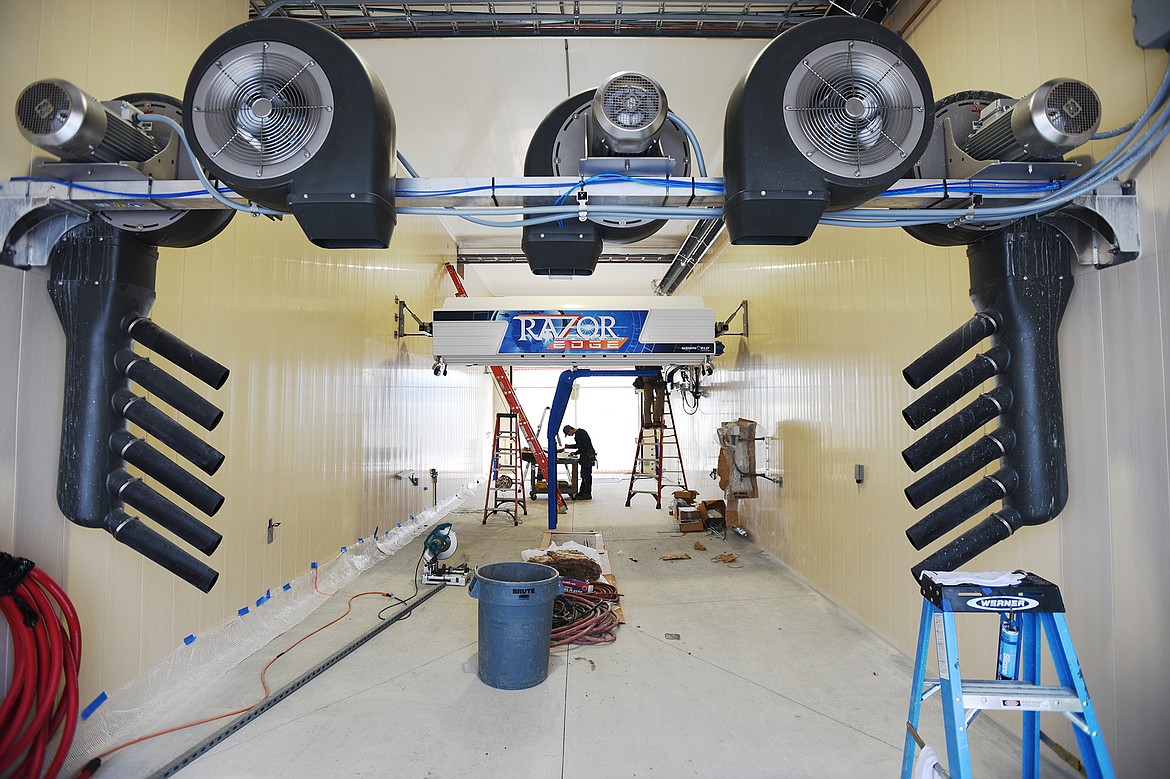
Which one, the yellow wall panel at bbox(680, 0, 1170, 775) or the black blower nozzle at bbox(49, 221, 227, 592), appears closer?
the yellow wall panel at bbox(680, 0, 1170, 775)

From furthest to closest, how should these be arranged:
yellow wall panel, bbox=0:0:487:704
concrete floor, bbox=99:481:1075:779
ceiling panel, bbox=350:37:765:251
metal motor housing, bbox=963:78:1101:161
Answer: ceiling panel, bbox=350:37:765:251 → concrete floor, bbox=99:481:1075:779 → yellow wall panel, bbox=0:0:487:704 → metal motor housing, bbox=963:78:1101:161

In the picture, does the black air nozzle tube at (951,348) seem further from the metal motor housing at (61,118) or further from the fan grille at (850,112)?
the metal motor housing at (61,118)

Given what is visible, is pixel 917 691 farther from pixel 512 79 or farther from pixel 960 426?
pixel 512 79

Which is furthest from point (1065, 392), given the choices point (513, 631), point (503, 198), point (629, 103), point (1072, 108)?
point (513, 631)

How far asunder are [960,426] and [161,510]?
9.17 feet

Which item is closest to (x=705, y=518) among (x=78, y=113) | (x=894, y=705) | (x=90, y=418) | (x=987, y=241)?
(x=894, y=705)

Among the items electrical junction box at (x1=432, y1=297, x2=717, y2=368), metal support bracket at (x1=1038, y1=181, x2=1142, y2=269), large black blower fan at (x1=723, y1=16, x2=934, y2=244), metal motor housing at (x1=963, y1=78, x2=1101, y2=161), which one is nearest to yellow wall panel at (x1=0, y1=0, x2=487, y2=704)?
electrical junction box at (x1=432, y1=297, x2=717, y2=368)

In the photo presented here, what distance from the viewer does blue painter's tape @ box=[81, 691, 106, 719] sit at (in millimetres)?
2129

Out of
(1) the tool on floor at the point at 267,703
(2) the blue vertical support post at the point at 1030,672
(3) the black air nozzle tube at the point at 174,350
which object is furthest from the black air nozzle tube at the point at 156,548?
(2) the blue vertical support post at the point at 1030,672

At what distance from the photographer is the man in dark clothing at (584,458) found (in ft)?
28.2

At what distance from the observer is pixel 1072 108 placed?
60.8 inches

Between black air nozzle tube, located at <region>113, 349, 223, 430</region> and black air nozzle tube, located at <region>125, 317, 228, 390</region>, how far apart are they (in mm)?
62

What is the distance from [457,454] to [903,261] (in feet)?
22.8

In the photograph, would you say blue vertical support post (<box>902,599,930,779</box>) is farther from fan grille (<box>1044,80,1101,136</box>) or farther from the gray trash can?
the gray trash can
